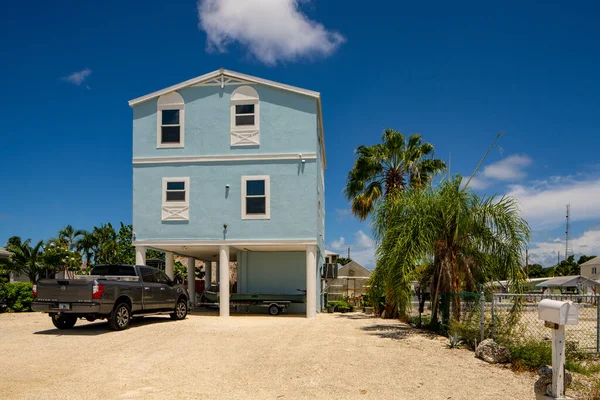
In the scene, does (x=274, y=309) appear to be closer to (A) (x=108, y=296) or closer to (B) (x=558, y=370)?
(A) (x=108, y=296)

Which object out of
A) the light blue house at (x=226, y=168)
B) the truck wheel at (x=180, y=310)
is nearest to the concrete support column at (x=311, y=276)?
the light blue house at (x=226, y=168)

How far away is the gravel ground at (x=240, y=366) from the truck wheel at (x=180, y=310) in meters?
2.43

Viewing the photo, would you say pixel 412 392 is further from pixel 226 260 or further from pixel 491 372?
pixel 226 260

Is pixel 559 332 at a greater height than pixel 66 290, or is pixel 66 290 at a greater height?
pixel 559 332

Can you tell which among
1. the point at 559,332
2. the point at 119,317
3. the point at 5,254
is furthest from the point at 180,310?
the point at 5,254

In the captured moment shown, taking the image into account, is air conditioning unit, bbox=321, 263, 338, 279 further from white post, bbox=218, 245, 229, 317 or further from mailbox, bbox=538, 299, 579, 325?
mailbox, bbox=538, 299, 579, 325

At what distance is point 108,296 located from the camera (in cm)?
1479

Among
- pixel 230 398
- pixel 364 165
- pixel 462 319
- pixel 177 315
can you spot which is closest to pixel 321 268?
pixel 364 165

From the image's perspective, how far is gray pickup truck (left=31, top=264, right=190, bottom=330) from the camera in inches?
567

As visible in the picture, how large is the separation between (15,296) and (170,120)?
33.4ft

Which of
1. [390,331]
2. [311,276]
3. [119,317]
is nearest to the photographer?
[119,317]

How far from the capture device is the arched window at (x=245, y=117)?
21.7 metres

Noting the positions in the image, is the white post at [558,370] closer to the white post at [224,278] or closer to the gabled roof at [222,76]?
the white post at [224,278]

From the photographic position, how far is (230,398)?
791 centimetres
